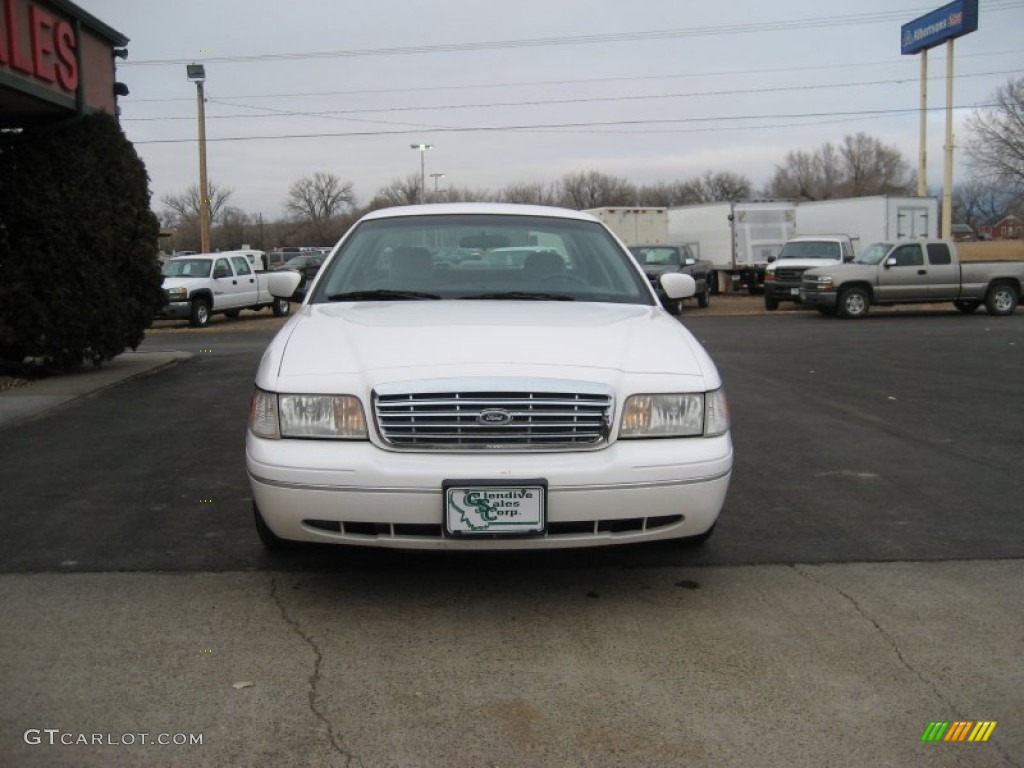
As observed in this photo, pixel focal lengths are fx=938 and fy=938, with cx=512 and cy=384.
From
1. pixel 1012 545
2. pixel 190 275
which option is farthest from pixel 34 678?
pixel 190 275

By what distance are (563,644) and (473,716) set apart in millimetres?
646

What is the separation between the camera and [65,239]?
10984mm

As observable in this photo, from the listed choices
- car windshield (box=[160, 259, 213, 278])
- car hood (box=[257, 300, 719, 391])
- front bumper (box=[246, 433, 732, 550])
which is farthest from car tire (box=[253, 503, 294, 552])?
car windshield (box=[160, 259, 213, 278])

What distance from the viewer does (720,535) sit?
16.0 ft

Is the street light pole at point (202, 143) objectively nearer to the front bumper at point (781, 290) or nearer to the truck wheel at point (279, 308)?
the truck wheel at point (279, 308)

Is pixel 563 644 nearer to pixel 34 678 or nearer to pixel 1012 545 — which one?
pixel 34 678

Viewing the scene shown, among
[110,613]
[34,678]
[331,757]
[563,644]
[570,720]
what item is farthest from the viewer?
[110,613]

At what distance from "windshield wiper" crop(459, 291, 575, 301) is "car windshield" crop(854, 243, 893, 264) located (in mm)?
19763

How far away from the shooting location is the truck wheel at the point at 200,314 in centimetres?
2285

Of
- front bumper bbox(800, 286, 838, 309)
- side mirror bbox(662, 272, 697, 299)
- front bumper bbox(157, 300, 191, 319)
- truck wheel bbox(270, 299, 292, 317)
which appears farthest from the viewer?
truck wheel bbox(270, 299, 292, 317)

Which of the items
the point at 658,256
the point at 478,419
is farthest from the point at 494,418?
the point at 658,256

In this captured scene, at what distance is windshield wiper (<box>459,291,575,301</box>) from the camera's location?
15.9 feet

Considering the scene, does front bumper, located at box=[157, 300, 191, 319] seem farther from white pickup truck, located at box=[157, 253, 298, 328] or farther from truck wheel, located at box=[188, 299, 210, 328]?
truck wheel, located at box=[188, 299, 210, 328]

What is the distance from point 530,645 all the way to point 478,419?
0.88 m
